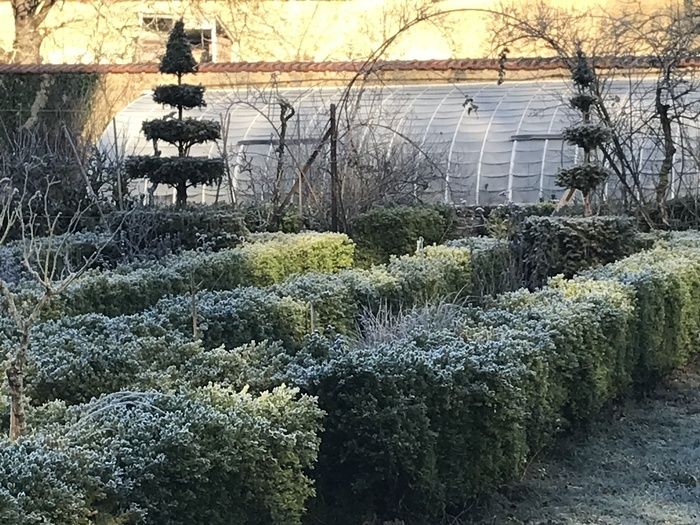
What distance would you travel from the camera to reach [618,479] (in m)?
4.89

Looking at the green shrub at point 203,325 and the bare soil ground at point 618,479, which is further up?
the green shrub at point 203,325

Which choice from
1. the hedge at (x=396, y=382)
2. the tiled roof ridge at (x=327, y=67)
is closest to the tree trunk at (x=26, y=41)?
the tiled roof ridge at (x=327, y=67)

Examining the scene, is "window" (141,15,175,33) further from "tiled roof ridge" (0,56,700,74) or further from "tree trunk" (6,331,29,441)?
"tree trunk" (6,331,29,441)

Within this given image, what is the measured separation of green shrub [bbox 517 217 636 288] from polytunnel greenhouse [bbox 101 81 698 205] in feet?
10.1

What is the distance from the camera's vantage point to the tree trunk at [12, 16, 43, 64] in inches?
754

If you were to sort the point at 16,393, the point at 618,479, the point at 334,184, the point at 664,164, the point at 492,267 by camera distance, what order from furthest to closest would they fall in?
the point at 664,164
the point at 334,184
the point at 492,267
the point at 618,479
the point at 16,393

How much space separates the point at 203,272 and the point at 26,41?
45.6 feet

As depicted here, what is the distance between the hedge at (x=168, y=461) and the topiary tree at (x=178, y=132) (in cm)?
599

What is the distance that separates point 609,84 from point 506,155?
1657 millimetres

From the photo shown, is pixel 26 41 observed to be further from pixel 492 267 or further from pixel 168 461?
pixel 168 461

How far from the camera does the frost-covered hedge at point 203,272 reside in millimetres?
6219

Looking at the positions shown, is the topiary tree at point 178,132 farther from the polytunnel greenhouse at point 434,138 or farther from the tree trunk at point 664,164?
the tree trunk at point 664,164

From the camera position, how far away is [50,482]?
Answer: 2646 mm

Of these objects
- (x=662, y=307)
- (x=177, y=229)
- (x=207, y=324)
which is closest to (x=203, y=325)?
(x=207, y=324)
